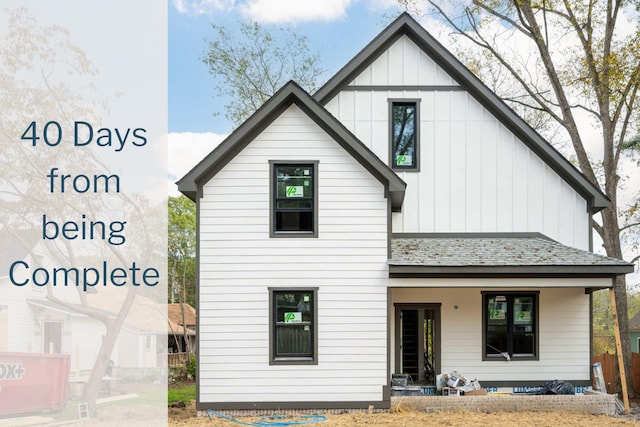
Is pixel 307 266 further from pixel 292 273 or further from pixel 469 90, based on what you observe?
pixel 469 90

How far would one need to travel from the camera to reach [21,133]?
22125mm

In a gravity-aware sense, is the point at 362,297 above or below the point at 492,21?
below

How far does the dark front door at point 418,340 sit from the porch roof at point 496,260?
1.53 m

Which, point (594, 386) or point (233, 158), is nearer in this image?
point (233, 158)

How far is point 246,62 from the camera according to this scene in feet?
90.0

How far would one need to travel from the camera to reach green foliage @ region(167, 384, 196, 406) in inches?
813

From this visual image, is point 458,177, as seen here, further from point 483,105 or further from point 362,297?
point 362,297

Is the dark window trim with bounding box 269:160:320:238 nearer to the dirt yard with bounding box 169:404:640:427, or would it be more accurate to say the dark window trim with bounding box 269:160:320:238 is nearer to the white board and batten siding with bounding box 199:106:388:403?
the white board and batten siding with bounding box 199:106:388:403

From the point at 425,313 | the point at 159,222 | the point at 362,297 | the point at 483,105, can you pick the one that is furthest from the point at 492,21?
the point at 159,222

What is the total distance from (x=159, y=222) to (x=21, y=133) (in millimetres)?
6433

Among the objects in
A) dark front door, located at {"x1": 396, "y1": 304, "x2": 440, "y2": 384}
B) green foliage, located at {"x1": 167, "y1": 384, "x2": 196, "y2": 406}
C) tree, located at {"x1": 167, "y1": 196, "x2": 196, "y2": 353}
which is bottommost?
green foliage, located at {"x1": 167, "y1": 384, "x2": 196, "y2": 406}

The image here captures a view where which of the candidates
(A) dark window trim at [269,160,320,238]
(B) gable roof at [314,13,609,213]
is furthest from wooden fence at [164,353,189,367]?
(A) dark window trim at [269,160,320,238]

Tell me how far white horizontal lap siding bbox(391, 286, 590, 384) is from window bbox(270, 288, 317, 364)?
2.64 m

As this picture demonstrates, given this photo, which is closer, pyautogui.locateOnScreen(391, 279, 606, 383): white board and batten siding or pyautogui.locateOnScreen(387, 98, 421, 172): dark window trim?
pyautogui.locateOnScreen(391, 279, 606, 383): white board and batten siding
